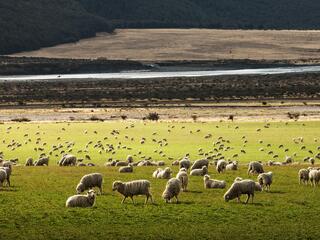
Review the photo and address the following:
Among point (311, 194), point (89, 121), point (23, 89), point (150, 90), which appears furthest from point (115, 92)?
point (311, 194)

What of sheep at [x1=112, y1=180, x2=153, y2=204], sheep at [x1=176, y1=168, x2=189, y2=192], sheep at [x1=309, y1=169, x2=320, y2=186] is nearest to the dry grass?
sheep at [x1=309, y1=169, x2=320, y2=186]

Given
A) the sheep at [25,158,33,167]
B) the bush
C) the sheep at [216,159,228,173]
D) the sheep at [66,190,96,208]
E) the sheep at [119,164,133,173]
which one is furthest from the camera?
the bush

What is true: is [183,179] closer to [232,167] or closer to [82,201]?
[82,201]

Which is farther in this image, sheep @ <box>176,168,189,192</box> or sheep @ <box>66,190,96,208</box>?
sheep @ <box>176,168,189,192</box>

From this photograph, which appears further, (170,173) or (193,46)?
(193,46)

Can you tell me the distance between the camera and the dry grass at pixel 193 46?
134625mm

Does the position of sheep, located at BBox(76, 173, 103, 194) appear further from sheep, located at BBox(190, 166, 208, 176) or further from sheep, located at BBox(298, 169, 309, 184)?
sheep, located at BBox(298, 169, 309, 184)

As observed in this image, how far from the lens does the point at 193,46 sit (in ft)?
468

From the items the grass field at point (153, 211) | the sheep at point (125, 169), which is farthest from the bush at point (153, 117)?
the sheep at point (125, 169)

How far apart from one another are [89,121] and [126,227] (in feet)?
106

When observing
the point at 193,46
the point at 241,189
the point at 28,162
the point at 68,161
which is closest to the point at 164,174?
the point at 241,189

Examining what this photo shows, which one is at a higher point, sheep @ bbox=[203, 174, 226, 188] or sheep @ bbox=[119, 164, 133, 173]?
sheep @ bbox=[203, 174, 226, 188]

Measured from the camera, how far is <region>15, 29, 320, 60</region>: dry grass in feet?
442

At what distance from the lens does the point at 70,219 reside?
20.3 metres
